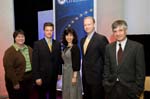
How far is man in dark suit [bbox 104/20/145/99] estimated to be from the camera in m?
3.25

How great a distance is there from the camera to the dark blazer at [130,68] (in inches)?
128

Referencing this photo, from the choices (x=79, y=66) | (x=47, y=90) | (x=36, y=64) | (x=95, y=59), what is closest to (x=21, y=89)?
(x=47, y=90)

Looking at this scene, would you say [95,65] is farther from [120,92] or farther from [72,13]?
[72,13]

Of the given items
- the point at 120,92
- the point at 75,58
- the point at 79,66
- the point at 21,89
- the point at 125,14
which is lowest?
the point at 21,89

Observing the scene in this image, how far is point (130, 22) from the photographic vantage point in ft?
16.3

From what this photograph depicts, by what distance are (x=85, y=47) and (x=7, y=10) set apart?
3.18 metres

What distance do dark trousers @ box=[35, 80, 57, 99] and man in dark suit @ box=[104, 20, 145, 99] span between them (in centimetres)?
110

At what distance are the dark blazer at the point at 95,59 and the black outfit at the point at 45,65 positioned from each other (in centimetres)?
58

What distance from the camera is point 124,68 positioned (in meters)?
3.31

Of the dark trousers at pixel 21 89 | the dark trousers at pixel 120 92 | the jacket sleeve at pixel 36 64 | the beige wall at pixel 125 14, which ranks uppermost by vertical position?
the beige wall at pixel 125 14

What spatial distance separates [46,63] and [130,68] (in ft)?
4.62

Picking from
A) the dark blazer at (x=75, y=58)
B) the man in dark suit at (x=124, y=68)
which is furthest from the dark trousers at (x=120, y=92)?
the dark blazer at (x=75, y=58)

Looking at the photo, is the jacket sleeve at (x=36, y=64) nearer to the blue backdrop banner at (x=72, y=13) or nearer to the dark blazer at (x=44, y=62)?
the dark blazer at (x=44, y=62)

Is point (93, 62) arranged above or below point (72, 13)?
below
